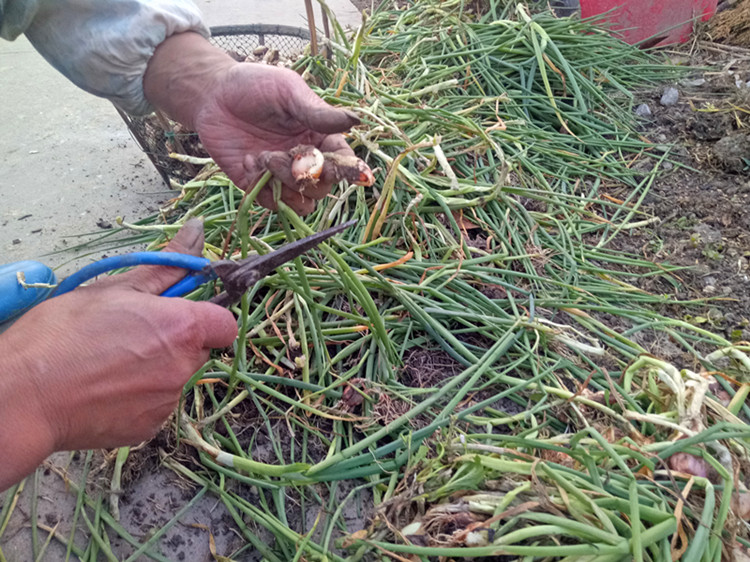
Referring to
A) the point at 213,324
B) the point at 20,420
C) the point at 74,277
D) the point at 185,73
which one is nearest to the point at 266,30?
the point at 185,73

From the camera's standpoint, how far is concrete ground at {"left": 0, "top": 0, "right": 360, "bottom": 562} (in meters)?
0.88

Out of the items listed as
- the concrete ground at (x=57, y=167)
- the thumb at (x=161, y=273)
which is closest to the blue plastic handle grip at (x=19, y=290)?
the thumb at (x=161, y=273)

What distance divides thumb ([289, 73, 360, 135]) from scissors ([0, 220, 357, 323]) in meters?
0.17

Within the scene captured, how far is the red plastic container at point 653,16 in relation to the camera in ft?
7.39

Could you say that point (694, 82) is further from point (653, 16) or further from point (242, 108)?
point (242, 108)

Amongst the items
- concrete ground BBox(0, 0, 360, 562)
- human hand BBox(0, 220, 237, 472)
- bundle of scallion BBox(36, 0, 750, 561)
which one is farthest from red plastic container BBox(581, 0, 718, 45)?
human hand BBox(0, 220, 237, 472)

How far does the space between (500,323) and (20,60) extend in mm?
3035

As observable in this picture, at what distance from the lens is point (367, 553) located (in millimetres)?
808

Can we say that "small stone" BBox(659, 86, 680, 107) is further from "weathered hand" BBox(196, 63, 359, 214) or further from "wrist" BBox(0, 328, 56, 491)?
"wrist" BBox(0, 328, 56, 491)

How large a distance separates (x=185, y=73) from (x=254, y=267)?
470 mm

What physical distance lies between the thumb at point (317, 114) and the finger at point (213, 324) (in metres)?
0.35

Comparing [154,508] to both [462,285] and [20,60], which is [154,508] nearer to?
[462,285]

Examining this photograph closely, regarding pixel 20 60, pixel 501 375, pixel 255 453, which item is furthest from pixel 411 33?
pixel 20 60

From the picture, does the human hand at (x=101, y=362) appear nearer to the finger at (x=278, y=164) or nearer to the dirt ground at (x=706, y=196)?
the finger at (x=278, y=164)
